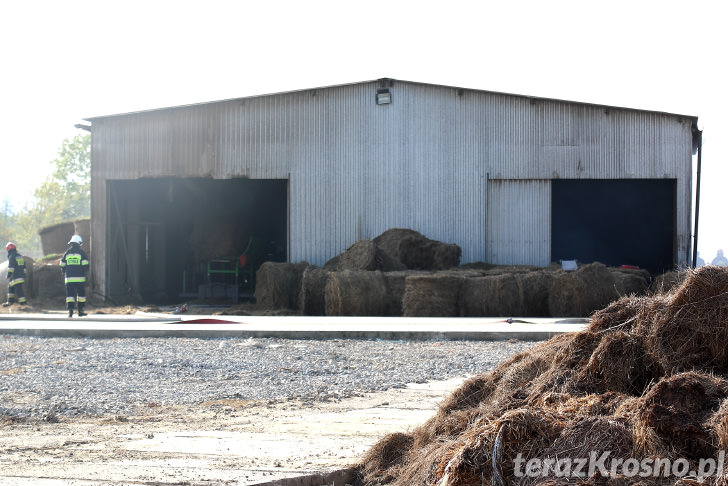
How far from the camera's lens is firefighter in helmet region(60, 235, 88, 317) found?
21.4m

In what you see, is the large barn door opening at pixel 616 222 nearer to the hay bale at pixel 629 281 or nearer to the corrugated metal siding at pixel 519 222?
the corrugated metal siding at pixel 519 222

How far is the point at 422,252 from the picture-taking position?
24766 millimetres

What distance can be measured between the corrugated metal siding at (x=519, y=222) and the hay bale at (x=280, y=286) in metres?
6.69

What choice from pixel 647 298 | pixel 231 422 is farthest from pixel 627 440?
pixel 231 422

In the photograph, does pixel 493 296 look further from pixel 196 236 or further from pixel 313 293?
pixel 196 236

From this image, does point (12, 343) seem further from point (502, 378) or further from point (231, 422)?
point (502, 378)

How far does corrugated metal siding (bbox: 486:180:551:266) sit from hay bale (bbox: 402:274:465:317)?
517cm

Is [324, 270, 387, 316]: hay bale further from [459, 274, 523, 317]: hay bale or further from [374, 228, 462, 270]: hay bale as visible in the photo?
Answer: [374, 228, 462, 270]: hay bale

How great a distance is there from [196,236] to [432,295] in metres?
16.0

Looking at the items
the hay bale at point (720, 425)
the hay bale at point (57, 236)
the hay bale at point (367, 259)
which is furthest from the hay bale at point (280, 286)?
the hay bale at point (720, 425)

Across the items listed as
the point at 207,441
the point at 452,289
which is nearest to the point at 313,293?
the point at 452,289

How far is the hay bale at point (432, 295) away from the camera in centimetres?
2117

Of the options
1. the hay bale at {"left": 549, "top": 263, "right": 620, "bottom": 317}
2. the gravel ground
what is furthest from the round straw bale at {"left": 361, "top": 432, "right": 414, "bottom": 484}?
the hay bale at {"left": 549, "top": 263, "right": 620, "bottom": 317}

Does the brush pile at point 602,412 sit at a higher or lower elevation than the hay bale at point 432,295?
higher
